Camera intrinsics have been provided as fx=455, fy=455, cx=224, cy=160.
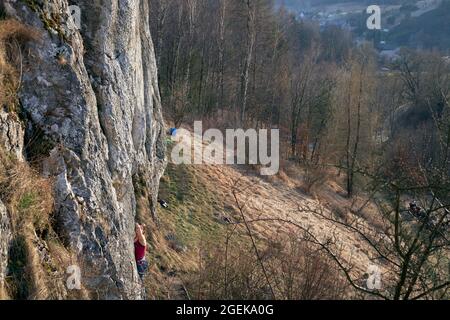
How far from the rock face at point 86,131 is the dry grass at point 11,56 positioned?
123mm

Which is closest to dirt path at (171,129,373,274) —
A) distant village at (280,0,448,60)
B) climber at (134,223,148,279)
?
climber at (134,223,148,279)

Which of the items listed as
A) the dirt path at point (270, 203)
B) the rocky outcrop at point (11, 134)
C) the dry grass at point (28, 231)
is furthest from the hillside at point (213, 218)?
the rocky outcrop at point (11, 134)

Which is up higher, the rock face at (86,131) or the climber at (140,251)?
the rock face at (86,131)

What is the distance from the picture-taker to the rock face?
6172 millimetres

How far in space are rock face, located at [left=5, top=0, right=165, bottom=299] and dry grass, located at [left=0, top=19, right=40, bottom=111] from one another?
123 mm

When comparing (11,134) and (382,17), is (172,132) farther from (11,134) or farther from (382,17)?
(382,17)

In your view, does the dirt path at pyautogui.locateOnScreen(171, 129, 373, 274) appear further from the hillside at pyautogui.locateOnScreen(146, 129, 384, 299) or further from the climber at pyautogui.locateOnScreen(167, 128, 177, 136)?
the climber at pyautogui.locateOnScreen(167, 128, 177, 136)

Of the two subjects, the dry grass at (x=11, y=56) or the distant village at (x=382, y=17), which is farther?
the distant village at (x=382, y=17)

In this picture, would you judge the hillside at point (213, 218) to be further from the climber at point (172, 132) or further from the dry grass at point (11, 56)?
the dry grass at point (11, 56)

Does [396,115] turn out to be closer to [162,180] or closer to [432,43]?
[162,180]

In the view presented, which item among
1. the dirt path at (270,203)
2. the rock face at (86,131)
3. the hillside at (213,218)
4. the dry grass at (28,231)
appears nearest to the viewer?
the dry grass at (28,231)

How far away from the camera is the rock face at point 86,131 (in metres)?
6.17

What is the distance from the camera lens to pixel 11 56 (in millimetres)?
6129
